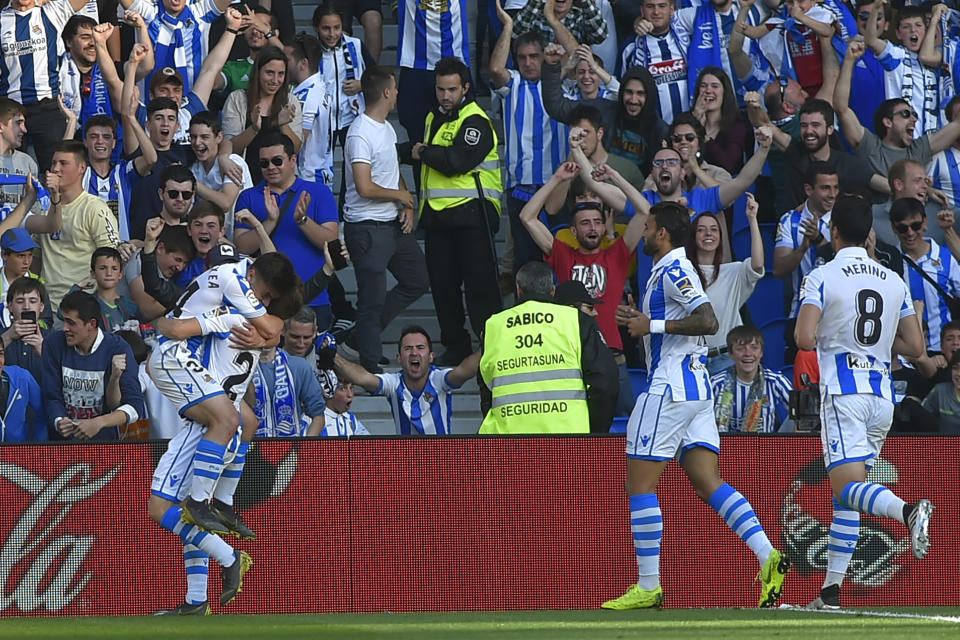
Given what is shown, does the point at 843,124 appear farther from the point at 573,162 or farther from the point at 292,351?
the point at 292,351

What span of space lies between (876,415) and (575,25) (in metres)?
6.51

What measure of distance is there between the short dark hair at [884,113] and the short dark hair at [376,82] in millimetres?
4203

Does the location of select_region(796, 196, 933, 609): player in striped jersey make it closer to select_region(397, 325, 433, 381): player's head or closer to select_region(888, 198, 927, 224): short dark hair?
select_region(397, 325, 433, 381): player's head

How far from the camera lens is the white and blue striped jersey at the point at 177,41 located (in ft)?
45.3

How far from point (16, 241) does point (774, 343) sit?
602cm

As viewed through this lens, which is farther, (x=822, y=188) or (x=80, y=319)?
(x=822, y=188)

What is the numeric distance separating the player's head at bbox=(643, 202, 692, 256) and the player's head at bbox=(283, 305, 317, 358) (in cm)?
338

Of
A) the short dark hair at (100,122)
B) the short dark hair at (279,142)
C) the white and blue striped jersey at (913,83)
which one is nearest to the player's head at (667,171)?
the white and blue striped jersey at (913,83)

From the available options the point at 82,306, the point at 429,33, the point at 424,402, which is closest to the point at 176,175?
the point at 82,306

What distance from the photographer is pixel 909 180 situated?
41.4ft

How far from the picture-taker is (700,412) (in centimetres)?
861

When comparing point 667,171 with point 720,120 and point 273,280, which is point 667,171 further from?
point 273,280

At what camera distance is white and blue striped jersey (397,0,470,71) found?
544 inches

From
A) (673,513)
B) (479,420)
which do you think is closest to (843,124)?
(479,420)
